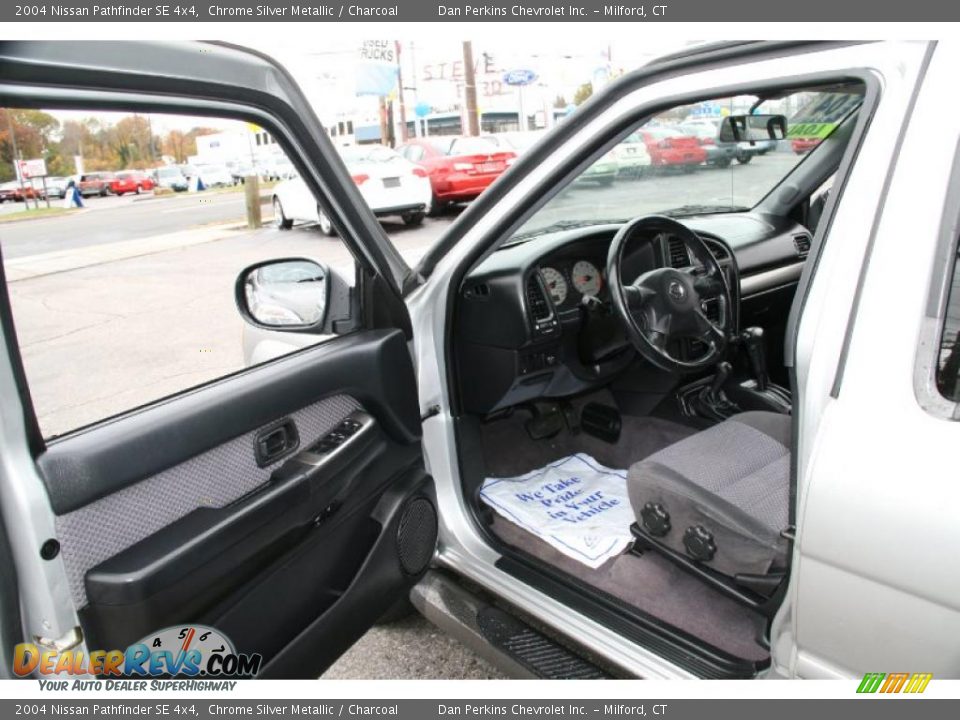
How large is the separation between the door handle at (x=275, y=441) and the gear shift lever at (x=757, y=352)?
194 cm

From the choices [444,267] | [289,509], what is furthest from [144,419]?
[444,267]

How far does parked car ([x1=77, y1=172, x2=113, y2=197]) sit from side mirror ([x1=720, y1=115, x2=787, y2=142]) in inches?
79.2

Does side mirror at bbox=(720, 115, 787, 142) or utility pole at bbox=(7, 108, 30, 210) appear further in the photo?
side mirror at bbox=(720, 115, 787, 142)

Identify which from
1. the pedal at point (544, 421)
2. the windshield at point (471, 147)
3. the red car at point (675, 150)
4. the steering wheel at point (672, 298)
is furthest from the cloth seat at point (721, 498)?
the windshield at point (471, 147)

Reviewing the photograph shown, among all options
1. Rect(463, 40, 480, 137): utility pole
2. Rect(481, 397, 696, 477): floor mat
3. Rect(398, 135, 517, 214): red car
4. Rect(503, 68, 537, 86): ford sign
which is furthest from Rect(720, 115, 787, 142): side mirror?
Rect(503, 68, 537, 86): ford sign

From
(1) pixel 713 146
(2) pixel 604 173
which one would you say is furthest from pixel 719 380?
(1) pixel 713 146

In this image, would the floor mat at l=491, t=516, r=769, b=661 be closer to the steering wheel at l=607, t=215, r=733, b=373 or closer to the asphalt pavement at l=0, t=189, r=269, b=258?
the steering wheel at l=607, t=215, r=733, b=373

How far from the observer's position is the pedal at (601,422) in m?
3.18

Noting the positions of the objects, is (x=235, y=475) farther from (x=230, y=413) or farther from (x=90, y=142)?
(x=90, y=142)

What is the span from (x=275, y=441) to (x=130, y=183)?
26.3 inches

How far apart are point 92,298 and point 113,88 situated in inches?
21.5

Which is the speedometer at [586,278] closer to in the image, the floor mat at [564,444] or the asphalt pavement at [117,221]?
the floor mat at [564,444]

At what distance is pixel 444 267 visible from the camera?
83.4 inches

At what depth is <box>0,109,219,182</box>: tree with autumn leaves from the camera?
130 centimetres
